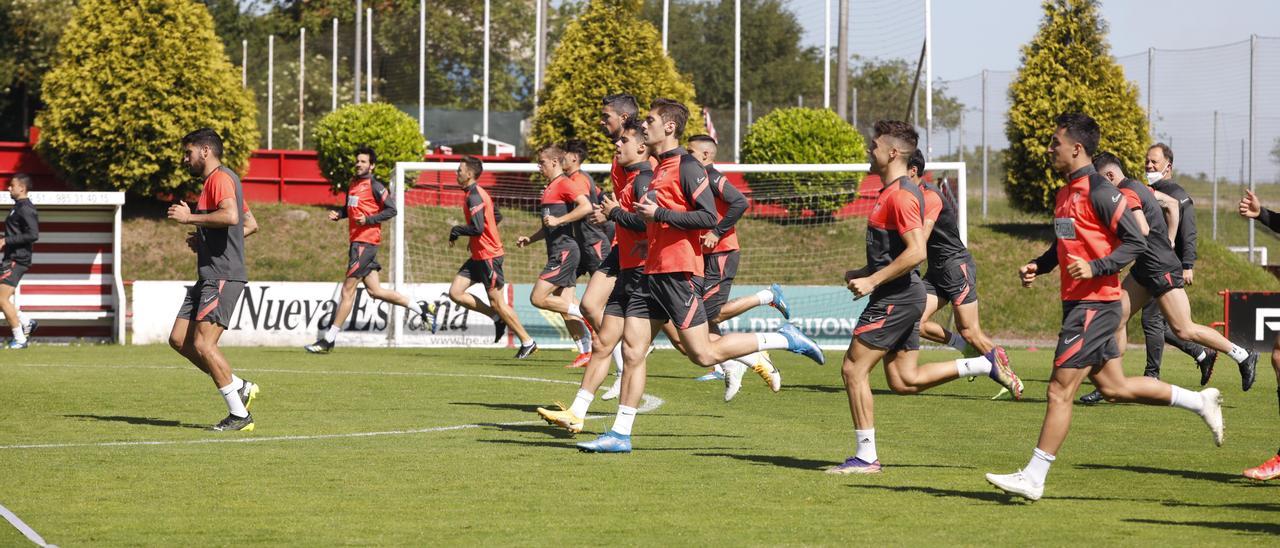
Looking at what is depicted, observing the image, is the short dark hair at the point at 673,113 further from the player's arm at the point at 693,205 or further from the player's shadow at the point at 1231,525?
the player's shadow at the point at 1231,525

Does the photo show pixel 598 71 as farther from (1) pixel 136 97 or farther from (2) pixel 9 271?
(2) pixel 9 271

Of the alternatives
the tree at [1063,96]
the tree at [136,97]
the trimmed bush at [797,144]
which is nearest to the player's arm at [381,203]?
the trimmed bush at [797,144]

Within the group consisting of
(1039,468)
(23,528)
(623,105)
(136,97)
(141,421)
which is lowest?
(141,421)

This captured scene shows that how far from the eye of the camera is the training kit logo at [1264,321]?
19812 millimetres

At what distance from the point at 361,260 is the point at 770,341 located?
964 cm

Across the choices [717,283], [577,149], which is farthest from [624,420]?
[577,149]

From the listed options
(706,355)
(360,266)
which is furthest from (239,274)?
(360,266)

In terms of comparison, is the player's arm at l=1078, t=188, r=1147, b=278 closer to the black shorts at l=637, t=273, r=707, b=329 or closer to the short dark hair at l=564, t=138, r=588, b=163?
the black shorts at l=637, t=273, r=707, b=329

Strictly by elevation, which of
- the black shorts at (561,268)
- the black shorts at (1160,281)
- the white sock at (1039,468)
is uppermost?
the black shorts at (1160,281)

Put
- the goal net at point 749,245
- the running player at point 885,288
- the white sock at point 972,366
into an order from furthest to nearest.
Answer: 1. the goal net at point 749,245
2. the white sock at point 972,366
3. the running player at point 885,288

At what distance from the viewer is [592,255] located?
16203 millimetres

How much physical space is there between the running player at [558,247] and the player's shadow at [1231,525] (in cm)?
874

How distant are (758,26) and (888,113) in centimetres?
2344

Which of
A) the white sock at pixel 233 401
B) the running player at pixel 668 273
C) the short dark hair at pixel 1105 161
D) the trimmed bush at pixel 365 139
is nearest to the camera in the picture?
the running player at pixel 668 273
